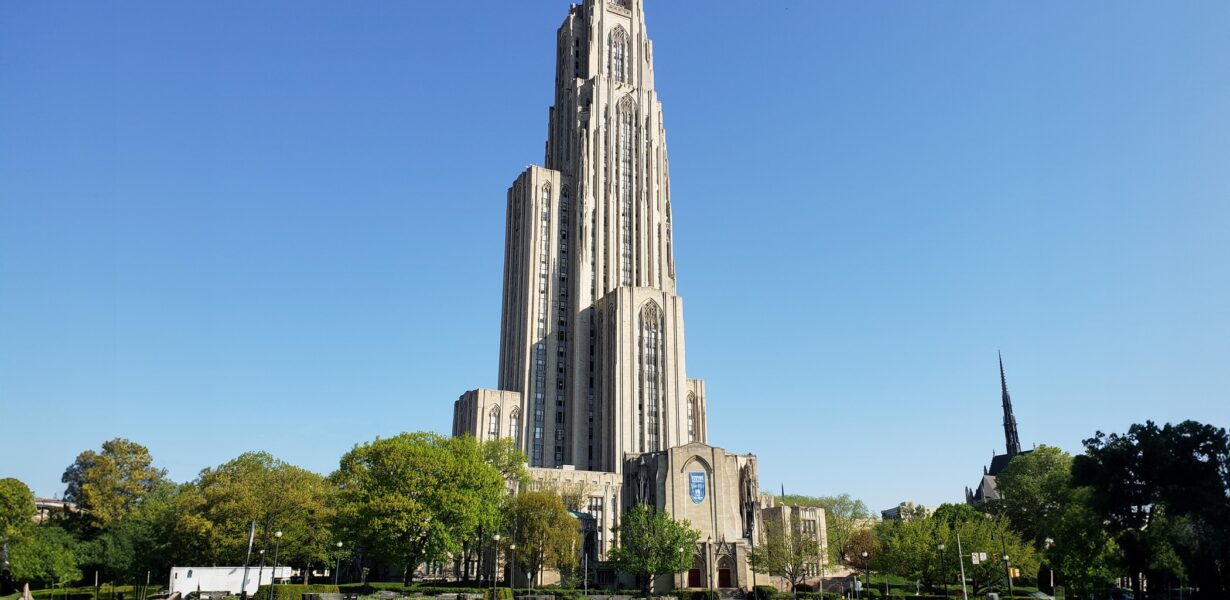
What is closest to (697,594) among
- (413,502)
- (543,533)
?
(543,533)

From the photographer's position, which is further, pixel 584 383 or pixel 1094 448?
pixel 584 383

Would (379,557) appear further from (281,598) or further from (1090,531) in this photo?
(1090,531)

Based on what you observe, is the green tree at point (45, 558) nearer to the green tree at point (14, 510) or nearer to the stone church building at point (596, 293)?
the green tree at point (14, 510)

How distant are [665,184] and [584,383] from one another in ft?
114

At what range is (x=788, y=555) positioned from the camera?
239 feet

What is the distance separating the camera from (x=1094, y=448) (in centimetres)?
6391

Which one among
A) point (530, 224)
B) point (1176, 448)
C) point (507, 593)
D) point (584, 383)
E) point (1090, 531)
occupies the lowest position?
point (507, 593)

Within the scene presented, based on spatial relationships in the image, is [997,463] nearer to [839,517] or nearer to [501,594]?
[839,517]

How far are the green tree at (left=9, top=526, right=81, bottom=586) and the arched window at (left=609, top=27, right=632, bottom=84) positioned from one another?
96.0 meters

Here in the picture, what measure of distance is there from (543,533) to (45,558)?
41904 mm

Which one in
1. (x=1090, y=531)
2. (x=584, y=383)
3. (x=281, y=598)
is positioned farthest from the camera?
(x=584, y=383)

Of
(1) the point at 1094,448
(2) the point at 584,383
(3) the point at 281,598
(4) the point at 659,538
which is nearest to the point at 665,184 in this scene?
(2) the point at 584,383

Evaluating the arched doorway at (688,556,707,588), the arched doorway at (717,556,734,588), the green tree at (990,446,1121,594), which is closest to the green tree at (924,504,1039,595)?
the green tree at (990,446,1121,594)

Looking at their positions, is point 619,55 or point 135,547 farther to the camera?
point 619,55
